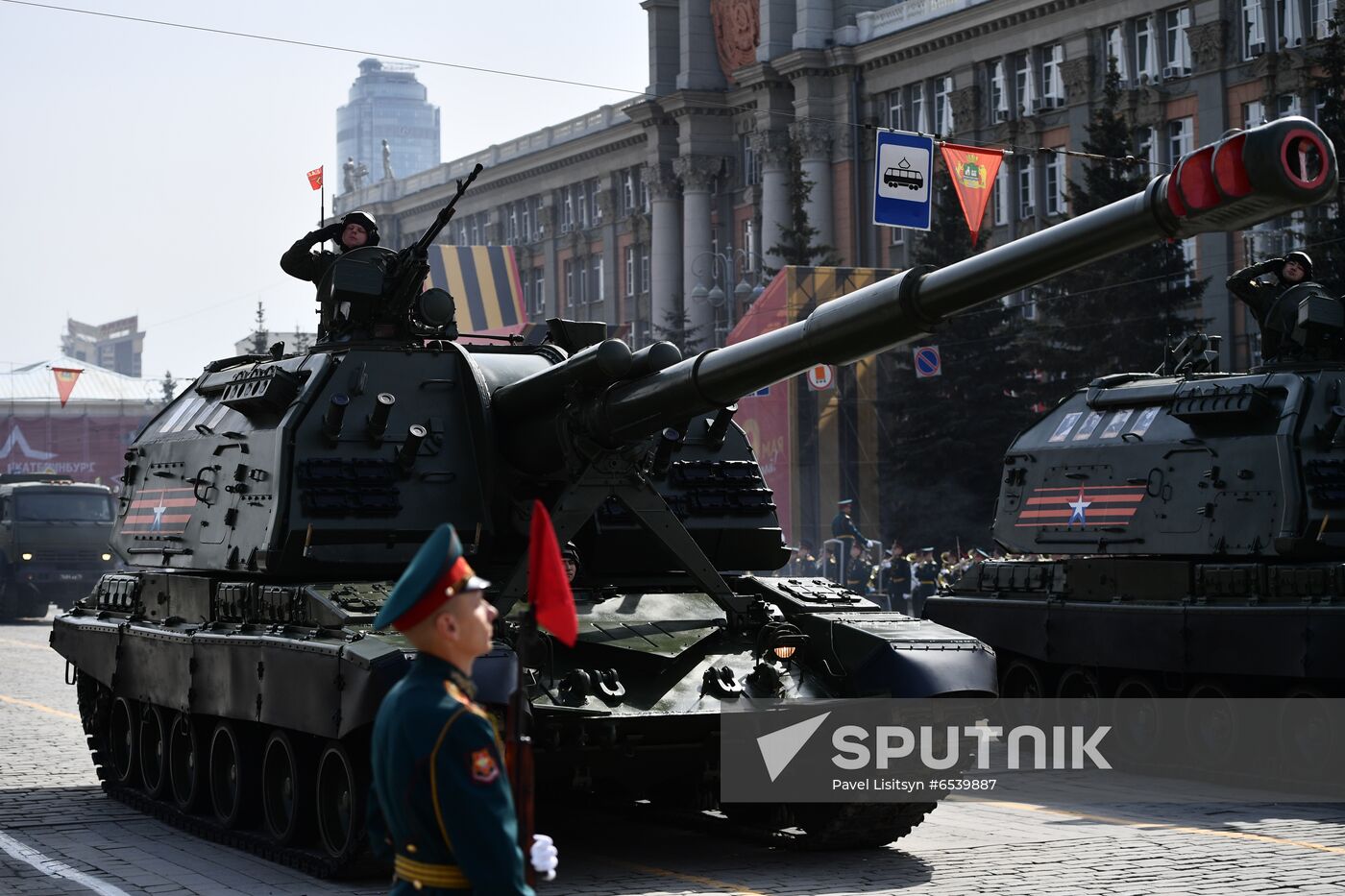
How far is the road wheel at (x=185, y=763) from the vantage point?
1278 cm

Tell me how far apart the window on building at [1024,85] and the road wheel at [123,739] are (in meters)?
43.9

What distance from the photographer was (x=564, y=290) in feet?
269

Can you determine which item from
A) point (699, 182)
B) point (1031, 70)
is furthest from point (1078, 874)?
point (699, 182)

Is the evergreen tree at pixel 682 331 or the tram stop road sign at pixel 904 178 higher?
the evergreen tree at pixel 682 331

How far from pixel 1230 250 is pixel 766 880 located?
3890 centimetres

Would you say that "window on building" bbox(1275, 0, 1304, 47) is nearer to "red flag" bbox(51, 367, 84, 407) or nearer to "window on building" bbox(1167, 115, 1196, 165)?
"window on building" bbox(1167, 115, 1196, 165)

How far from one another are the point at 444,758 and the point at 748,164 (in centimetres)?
6512

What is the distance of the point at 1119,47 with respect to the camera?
52312 mm

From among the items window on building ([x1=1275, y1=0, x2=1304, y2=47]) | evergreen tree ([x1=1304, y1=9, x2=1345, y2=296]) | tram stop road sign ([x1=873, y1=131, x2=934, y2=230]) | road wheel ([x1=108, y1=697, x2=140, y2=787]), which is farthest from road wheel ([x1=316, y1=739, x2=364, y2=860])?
window on building ([x1=1275, y1=0, x2=1304, y2=47])

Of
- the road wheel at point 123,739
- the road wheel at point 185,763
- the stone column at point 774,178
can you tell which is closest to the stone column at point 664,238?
the stone column at point 774,178

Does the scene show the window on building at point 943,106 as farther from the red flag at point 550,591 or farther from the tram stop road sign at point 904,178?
the red flag at point 550,591

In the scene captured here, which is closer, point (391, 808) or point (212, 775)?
point (391, 808)

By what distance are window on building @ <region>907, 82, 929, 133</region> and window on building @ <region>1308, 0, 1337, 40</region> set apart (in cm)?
1583

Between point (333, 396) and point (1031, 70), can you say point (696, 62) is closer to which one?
point (1031, 70)
